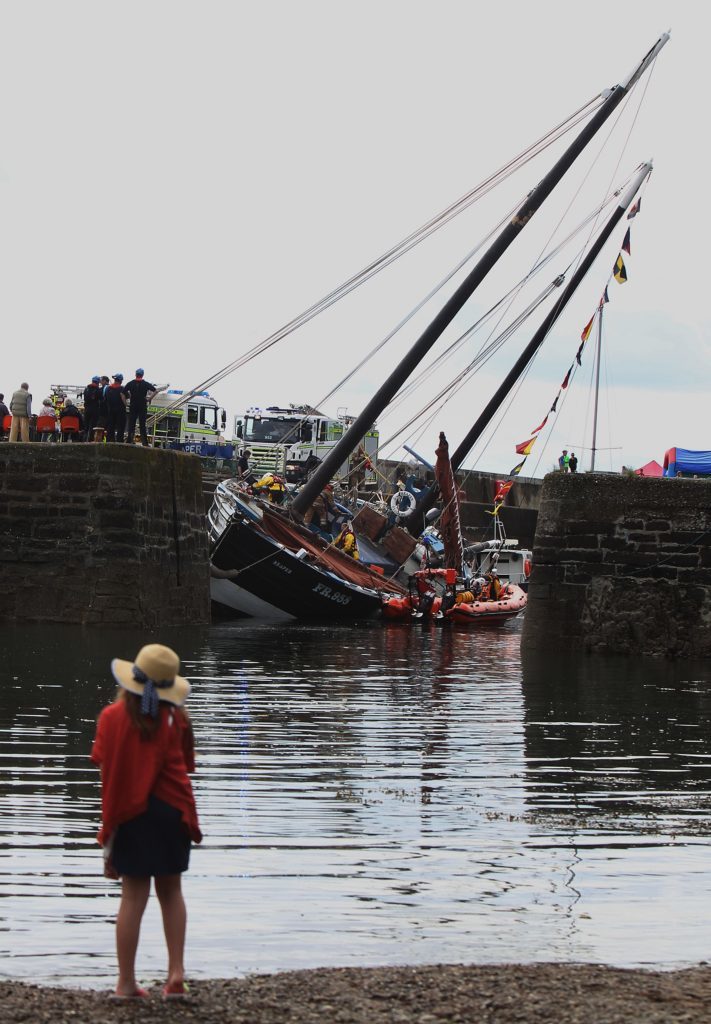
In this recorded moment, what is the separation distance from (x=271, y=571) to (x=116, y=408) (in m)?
6.86

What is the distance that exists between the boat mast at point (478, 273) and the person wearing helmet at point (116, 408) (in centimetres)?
662

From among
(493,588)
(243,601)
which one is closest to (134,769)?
(243,601)

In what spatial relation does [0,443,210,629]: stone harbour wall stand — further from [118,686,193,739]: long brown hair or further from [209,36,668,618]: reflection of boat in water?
[118,686,193,739]: long brown hair

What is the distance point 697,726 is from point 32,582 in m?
12.2

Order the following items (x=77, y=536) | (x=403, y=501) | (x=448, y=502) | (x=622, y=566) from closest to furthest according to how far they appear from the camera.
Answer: (x=622, y=566) → (x=77, y=536) → (x=448, y=502) → (x=403, y=501)

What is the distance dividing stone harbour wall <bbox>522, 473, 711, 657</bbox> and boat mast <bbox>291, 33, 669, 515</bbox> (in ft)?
35.0

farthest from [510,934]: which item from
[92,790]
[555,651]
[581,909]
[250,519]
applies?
[250,519]

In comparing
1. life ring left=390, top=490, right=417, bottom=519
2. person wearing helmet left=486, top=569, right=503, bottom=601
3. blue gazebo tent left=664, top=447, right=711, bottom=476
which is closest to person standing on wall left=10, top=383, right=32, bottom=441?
person wearing helmet left=486, top=569, right=503, bottom=601

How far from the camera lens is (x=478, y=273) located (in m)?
32.8

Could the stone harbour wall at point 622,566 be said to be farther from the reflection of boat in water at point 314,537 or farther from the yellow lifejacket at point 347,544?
the yellow lifejacket at point 347,544

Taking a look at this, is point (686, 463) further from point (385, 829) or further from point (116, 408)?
point (385, 829)

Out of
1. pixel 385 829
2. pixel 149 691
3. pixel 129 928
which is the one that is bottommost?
pixel 385 829

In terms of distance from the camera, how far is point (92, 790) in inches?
352

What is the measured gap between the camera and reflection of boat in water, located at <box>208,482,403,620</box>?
3156 cm
